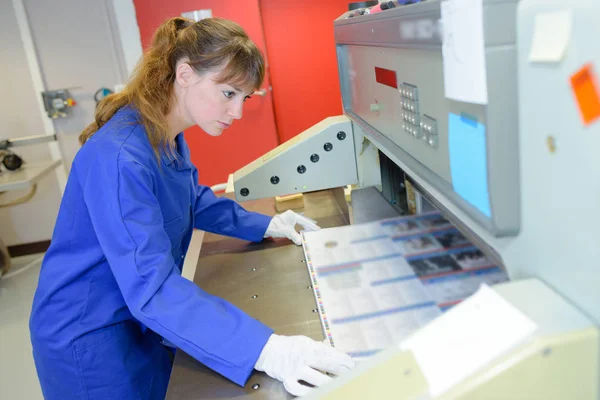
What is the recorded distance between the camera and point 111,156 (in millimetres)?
989

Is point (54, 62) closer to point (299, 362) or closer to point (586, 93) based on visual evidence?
point (299, 362)

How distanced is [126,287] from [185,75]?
0.50m

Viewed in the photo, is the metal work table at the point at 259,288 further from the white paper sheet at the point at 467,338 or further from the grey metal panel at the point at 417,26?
the grey metal panel at the point at 417,26

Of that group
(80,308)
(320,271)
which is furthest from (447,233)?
(80,308)

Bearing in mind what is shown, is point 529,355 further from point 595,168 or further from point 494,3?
point 494,3

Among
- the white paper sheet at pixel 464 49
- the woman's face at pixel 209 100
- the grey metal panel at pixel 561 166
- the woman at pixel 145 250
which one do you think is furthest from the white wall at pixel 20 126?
the grey metal panel at pixel 561 166

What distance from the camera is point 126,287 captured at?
948 millimetres

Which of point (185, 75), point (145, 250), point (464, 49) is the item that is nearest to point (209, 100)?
point (185, 75)

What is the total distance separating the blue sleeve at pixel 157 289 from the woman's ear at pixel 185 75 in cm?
28

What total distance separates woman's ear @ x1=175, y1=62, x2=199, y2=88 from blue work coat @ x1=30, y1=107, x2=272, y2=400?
0.13 meters

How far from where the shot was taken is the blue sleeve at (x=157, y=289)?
3.00 feet

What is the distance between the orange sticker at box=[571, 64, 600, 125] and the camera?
42 cm

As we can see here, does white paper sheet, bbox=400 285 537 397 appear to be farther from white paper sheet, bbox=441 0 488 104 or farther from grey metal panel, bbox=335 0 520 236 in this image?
white paper sheet, bbox=441 0 488 104

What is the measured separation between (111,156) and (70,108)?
316 centimetres
